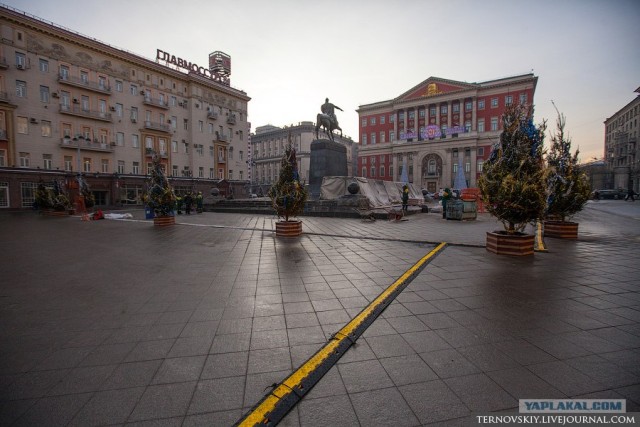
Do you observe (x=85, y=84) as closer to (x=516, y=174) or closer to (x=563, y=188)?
(x=516, y=174)

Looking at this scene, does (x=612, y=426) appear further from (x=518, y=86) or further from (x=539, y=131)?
(x=518, y=86)

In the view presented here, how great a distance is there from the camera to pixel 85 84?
3591 cm

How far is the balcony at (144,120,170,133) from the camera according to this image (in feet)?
138

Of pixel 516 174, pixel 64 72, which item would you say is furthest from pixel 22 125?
pixel 516 174

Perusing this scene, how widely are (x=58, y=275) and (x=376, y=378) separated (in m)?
6.95

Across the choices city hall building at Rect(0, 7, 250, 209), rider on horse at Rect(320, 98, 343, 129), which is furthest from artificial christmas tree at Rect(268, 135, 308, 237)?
city hall building at Rect(0, 7, 250, 209)

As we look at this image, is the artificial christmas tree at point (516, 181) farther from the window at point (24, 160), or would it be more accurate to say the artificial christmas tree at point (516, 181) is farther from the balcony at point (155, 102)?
the balcony at point (155, 102)

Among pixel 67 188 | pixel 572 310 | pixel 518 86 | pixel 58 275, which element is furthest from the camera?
pixel 518 86

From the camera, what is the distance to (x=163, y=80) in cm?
4494

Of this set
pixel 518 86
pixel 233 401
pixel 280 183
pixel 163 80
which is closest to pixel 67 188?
pixel 163 80

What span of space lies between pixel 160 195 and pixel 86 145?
30868mm

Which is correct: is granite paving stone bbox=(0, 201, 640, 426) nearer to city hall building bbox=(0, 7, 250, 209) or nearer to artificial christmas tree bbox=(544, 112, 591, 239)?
artificial christmas tree bbox=(544, 112, 591, 239)

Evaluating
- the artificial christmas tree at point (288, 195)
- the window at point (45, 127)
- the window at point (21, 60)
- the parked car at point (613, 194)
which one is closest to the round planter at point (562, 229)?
the artificial christmas tree at point (288, 195)

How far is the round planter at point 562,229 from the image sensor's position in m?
9.67
